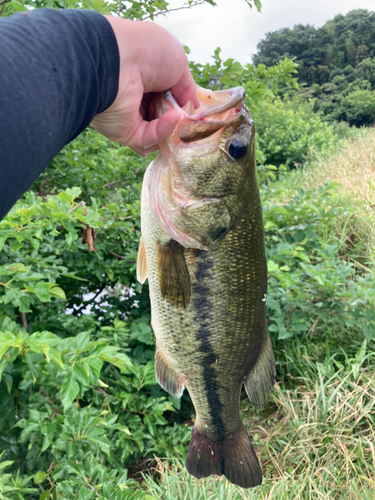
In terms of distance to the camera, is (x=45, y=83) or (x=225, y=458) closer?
(x=45, y=83)

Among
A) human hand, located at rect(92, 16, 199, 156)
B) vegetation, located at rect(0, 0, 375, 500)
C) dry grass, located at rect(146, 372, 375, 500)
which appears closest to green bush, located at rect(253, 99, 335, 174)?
vegetation, located at rect(0, 0, 375, 500)

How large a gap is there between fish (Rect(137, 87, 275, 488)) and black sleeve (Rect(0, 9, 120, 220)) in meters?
0.41

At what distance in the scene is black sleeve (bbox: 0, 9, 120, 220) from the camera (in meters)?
0.69

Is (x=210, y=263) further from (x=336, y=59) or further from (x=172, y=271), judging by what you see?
(x=336, y=59)

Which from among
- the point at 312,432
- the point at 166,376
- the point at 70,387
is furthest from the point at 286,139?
the point at 70,387

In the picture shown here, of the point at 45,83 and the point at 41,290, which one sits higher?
the point at 45,83

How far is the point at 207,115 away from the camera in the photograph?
1.30 m

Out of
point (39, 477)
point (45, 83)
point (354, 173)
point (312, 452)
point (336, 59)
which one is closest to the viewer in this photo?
point (45, 83)

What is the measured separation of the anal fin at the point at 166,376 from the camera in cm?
167

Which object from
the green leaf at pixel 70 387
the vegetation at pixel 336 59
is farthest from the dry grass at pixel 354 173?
the vegetation at pixel 336 59

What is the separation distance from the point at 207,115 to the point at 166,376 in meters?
1.14

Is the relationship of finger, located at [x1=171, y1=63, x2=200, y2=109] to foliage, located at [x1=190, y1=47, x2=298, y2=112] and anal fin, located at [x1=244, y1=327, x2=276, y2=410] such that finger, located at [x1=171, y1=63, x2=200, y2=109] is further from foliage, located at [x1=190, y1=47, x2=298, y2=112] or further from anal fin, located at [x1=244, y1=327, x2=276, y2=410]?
foliage, located at [x1=190, y1=47, x2=298, y2=112]

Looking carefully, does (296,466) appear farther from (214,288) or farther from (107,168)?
(107,168)

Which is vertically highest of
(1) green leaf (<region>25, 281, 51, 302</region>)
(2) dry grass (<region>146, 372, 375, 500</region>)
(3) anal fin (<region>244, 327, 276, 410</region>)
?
(1) green leaf (<region>25, 281, 51, 302</region>)
